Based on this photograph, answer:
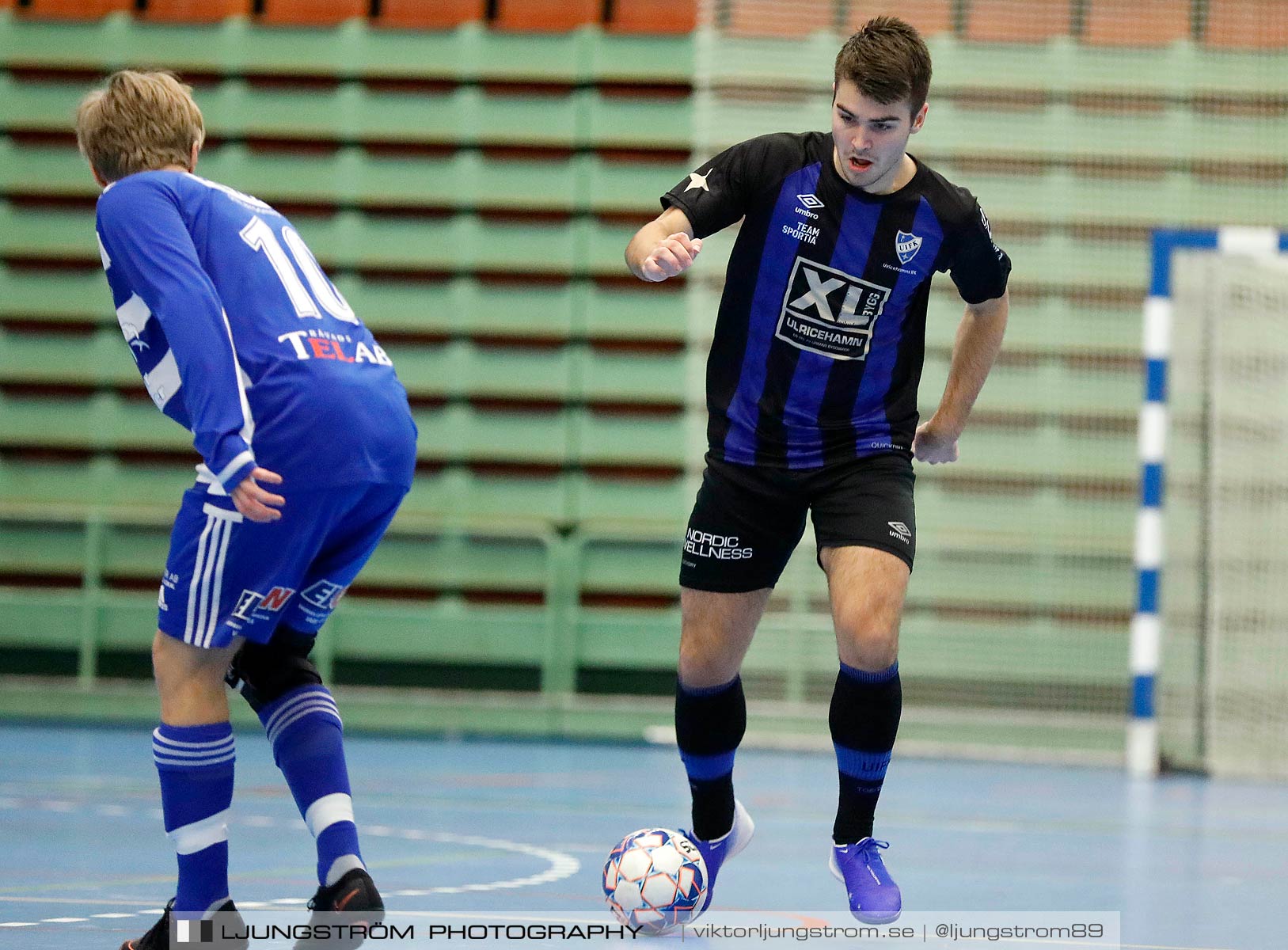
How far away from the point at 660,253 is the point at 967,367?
3.17 feet

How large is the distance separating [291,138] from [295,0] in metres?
0.71

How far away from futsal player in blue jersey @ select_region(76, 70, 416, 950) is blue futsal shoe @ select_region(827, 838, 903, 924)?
102 cm

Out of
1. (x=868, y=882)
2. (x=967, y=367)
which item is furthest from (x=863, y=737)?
(x=967, y=367)

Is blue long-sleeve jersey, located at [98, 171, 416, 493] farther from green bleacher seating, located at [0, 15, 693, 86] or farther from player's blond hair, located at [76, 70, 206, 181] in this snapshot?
green bleacher seating, located at [0, 15, 693, 86]

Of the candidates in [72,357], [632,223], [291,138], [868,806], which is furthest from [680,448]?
[868,806]

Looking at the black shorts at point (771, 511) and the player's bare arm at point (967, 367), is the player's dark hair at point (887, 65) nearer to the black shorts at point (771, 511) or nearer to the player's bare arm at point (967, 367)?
the player's bare arm at point (967, 367)

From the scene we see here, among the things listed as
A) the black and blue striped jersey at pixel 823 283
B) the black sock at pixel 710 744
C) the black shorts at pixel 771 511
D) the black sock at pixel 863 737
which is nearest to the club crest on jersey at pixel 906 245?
the black and blue striped jersey at pixel 823 283

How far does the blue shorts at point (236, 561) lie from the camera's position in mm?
2908

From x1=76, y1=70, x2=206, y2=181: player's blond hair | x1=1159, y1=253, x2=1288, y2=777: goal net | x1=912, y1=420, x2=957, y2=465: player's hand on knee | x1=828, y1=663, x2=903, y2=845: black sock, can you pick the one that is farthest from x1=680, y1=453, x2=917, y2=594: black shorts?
x1=1159, y1=253, x2=1288, y2=777: goal net

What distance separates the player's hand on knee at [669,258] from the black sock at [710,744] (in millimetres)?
1009

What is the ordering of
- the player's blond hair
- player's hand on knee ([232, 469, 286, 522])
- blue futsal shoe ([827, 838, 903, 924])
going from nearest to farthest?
1. player's hand on knee ([232, 469, 286, 522])
2. the player's blond hair
3. blue futsal shoe ([827, 838, 903, 924])

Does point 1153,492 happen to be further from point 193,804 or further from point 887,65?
point 193,804

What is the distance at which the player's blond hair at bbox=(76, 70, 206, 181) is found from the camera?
10.0 feet

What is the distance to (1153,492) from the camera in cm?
763
